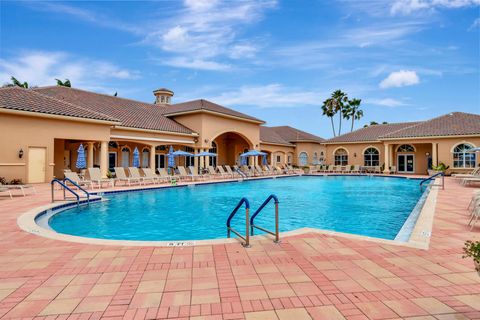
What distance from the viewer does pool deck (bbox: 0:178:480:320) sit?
2891 millimetres

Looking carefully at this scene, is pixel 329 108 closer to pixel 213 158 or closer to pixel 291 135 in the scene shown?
pixel 291 135

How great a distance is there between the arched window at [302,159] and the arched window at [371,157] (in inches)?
328

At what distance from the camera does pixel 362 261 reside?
168 inches

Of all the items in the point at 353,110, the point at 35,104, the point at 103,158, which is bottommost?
the point at 103,158

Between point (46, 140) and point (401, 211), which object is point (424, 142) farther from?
point (46, 140)

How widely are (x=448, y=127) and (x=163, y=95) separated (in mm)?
28551

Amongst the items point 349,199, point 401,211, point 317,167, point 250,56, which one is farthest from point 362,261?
point 317,167

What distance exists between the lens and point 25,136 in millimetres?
15008

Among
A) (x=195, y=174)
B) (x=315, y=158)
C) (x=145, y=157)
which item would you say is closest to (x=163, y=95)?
(x=145, y=157)

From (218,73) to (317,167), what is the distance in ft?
51.0

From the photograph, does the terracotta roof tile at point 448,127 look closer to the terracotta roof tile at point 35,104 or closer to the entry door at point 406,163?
the entry door at point 406,163

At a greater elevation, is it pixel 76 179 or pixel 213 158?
pixel 213 158

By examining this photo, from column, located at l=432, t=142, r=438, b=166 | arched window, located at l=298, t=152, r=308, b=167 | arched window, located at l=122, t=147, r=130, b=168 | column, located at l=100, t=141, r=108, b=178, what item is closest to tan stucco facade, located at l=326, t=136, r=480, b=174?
column, located at l=432, t=142, r=438, b=166

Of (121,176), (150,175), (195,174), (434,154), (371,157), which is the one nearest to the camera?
(121,176)
